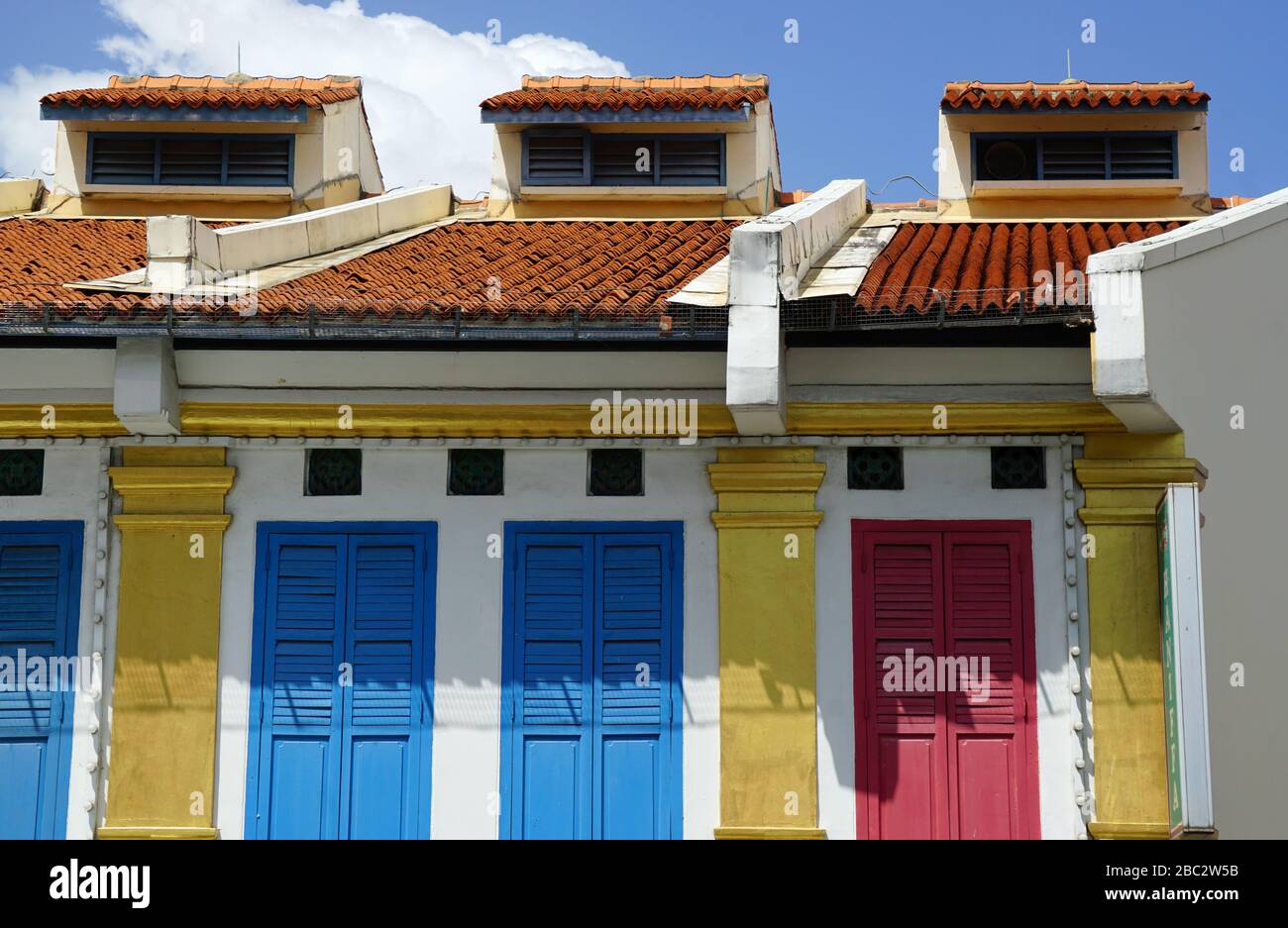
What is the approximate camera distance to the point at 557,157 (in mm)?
16359

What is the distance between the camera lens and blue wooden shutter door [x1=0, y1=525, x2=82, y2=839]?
11.5 m

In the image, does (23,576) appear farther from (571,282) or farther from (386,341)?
(571,282)

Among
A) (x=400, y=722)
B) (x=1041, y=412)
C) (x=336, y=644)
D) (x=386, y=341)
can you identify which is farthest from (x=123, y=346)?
(x=1041, y=412)

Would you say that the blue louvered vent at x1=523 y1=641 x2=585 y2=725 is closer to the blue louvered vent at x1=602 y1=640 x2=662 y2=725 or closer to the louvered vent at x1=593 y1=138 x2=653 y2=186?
→ the blue louvered vent at x1=602 y1=640 x2=662 y2=725

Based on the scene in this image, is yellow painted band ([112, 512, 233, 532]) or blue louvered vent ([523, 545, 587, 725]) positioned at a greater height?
yellow painted band ([112, 512, 233, 532])

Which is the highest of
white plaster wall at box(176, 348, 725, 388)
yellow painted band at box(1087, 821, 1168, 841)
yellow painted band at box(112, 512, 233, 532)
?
white plaster wall at box(176, 348, 725, 388)

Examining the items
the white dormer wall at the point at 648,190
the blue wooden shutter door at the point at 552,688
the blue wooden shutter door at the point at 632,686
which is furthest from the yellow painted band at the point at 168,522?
the white dormer wall at the point at 648,190

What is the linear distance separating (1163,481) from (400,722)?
5588 millimetres

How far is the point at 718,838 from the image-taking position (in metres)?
11.2

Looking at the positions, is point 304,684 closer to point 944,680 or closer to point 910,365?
point 944,680

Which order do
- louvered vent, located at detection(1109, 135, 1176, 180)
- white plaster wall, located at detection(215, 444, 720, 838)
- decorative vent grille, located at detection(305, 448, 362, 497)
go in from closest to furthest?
white plaster wall, located at detection(215, 444, 720, 838) → decorative vent grille, located at detection(305, 448, 362, 497) → louvered vent, located at detection(1109, 135, 1176, 180)

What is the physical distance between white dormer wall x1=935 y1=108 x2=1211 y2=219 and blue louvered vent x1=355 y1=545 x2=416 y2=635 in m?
6.89

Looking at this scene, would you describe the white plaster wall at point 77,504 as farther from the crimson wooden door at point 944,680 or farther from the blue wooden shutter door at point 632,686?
the crimson wooden door at point 944,680

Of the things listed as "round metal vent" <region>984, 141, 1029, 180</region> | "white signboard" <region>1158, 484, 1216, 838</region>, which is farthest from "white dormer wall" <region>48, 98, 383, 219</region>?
"white signboard" <region>1158, 484, 1216, 838</region>
